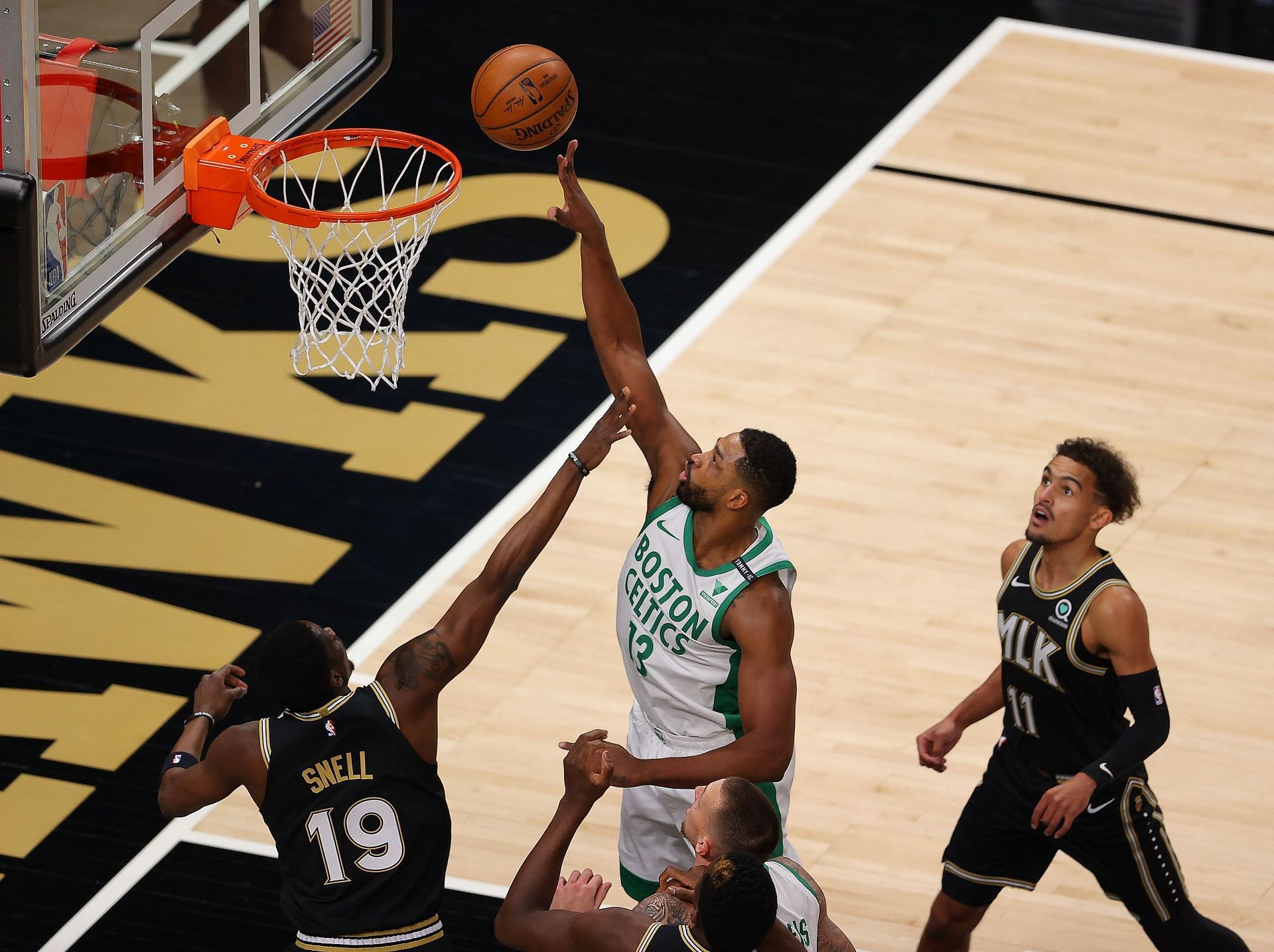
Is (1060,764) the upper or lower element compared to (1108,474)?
lower

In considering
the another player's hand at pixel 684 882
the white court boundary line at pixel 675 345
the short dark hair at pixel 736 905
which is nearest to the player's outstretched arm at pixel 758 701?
the another player's hand at pixel 684 882

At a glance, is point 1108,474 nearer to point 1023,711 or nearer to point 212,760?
point 1023,711

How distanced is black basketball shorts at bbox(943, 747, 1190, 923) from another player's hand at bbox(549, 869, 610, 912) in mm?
1568

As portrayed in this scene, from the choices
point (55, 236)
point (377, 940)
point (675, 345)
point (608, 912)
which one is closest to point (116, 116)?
point (55, 236)

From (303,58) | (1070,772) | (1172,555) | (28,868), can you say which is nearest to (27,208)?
(303,58)

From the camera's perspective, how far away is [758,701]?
5.45 m

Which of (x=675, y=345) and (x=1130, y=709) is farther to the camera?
(x=675, y=345)

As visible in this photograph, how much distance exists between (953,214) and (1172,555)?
288 centimetres

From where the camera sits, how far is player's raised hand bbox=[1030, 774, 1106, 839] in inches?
225

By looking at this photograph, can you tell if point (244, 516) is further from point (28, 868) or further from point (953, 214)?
point (953, 214)

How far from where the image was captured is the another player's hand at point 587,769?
15.8ft

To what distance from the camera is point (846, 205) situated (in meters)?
11.0

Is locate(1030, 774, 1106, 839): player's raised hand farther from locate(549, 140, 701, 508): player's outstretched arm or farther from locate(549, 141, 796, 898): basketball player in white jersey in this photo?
locate(549, 140, 701, 508): player's outstretched arm

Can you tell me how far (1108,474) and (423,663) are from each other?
194 cm
